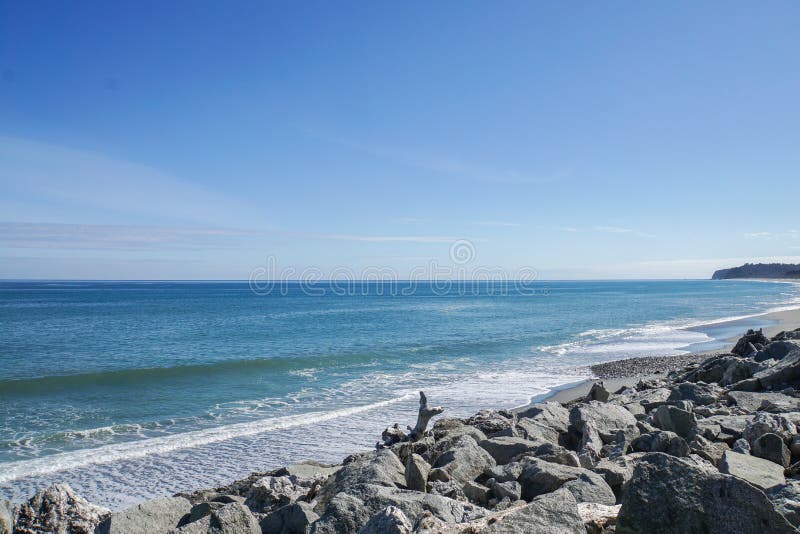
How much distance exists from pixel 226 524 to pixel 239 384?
18.1 m

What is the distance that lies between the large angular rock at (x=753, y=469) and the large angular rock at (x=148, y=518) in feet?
18.6

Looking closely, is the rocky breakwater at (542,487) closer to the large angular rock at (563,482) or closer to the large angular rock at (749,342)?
the large angular rock at (563,482)

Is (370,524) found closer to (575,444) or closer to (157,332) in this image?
(575,444)

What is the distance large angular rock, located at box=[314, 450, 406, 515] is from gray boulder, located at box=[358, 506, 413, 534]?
187 cm

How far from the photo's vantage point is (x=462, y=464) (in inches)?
279

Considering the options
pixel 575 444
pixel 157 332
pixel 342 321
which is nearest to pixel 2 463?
pixel 575 444

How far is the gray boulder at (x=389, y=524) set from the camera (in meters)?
3.60

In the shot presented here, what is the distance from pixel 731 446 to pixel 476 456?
3374 mm

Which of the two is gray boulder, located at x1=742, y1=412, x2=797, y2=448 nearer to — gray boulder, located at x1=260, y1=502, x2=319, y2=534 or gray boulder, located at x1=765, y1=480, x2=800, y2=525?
gray boulder, located at x1=765, y1=480, x2=800, y2=525

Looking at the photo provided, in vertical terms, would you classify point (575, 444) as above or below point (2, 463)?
above

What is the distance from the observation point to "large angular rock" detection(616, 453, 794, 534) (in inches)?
137

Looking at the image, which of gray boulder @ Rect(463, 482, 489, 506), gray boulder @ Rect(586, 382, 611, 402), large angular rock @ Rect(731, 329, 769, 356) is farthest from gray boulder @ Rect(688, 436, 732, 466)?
large angular rock @ Rect(731, 329, 769, 356)

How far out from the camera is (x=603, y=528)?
3.91 metres

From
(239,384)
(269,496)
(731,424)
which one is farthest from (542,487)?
(239,384)
